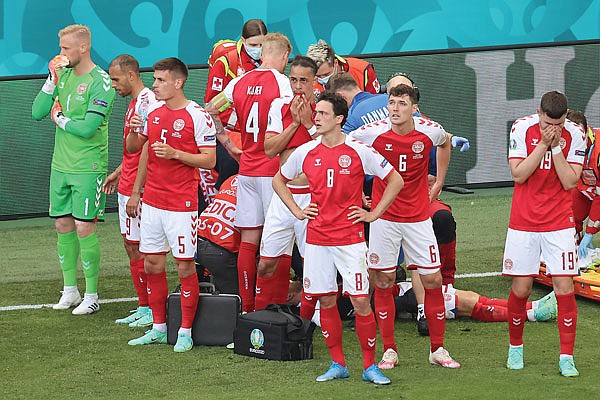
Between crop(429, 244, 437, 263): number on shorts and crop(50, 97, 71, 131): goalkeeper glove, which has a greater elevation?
crop(50, 97, 71, 131): goalkeeper glove

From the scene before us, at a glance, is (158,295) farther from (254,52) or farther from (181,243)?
(254,52)

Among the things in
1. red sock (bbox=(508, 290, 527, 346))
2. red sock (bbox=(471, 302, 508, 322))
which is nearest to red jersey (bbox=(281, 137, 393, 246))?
red sock (bbox=(508, 290, 527, 346))

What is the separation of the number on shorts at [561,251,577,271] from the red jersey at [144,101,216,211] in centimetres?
271

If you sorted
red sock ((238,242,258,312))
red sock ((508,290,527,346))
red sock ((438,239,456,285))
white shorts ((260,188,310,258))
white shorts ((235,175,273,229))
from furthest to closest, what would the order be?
red sock ((438,239,456,285)) → red sock ((238,242,258,312)) → white shorts ((235,175,273,229)) → white shorts ((260,188,310,258)) → red sock ((508,290,527,346))

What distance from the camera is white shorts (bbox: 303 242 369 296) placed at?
24.4 ft

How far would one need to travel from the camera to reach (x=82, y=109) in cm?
988

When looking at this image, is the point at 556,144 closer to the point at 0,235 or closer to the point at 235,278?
the point at 235,278

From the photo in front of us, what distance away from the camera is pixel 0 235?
13516 mm

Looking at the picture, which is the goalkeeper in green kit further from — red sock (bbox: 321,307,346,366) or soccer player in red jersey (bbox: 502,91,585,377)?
soccer player in red jersey (bbox: 502,91,585,377)

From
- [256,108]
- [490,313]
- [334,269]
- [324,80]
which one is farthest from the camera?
A: [324,80]

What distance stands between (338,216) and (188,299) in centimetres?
169

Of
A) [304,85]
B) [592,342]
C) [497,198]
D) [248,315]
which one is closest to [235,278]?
[248,315]

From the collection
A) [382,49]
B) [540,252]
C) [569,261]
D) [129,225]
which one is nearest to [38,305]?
[129,225]

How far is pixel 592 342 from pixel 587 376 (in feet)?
3.38
